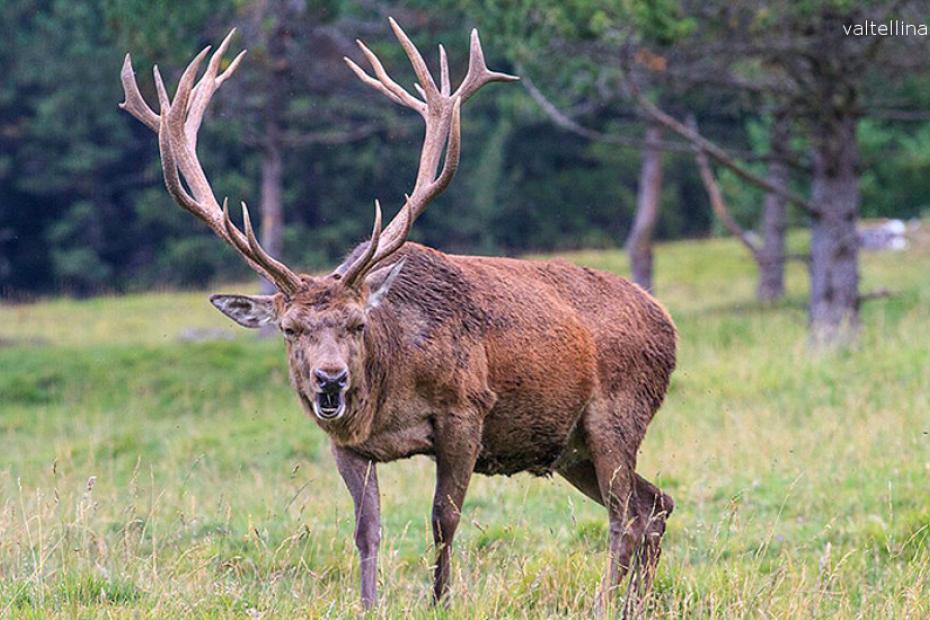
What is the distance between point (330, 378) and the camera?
18.1 feet

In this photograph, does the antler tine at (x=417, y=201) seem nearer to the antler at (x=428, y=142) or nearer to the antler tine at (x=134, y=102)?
the antler at (x=428, y=142)

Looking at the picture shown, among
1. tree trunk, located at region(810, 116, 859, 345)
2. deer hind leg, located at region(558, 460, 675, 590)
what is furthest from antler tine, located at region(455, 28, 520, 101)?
tree trunk, located at region(810, 116, 859, 345)

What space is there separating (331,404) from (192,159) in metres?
1.62

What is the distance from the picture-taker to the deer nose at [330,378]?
5.52 m

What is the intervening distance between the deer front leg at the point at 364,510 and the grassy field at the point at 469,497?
0.14 meters

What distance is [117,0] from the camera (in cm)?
1628

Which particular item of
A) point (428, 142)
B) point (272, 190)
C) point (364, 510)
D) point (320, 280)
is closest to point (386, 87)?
point (428, 142)

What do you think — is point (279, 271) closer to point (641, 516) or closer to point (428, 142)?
point (428, 142)

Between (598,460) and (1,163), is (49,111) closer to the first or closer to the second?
(1,163)

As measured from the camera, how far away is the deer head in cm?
568

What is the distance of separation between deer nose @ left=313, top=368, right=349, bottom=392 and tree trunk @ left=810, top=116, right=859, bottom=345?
33.8ft

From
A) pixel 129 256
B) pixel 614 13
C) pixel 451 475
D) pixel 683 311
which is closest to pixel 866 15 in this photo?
pixel 614 13

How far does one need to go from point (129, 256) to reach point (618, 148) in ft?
41.6

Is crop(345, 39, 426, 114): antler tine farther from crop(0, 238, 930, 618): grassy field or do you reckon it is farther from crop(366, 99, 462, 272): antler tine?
crop(0, 238, 930, 618): grassy field
